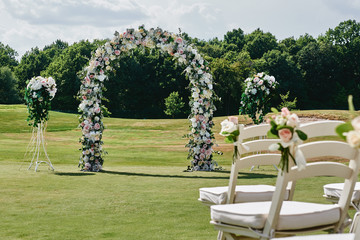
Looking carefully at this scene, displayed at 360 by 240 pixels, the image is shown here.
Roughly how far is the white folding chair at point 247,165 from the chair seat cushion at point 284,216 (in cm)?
55

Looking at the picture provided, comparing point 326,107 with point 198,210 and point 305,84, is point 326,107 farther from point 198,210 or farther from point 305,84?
point 198,210

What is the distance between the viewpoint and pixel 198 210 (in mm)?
7934

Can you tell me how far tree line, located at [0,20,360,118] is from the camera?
5953cm

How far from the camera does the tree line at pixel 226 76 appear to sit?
59531 mm

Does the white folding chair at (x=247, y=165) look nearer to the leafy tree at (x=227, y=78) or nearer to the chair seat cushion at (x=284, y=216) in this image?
the chair seat cushion at (x=284, y=216)

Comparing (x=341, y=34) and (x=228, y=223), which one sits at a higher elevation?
(x=341, y=34)

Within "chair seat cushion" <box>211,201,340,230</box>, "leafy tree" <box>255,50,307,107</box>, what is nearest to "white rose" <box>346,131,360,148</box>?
"chair seat cushion" <box>211,201,340,230</box>

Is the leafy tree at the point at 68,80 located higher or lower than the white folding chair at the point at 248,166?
higher

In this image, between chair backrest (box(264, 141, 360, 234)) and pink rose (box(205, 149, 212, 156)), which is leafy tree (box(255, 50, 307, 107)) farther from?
chair backrest (box(264, 141, 360, 234))

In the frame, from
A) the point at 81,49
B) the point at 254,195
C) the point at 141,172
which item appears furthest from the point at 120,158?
the point at 81,49

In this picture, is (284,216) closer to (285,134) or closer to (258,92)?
(285,134)

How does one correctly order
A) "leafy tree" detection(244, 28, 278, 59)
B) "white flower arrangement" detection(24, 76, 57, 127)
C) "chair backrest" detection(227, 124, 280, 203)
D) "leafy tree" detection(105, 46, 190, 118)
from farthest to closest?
1. "leafy tree" detection(244, 28, 278, 59)
2. "leafy tree" detection(105, 46, 190, 118)
3. "white flower arrangement" detection(24, 76, 57, 127)
4. "chair backrest" detection(227, 124, 280, 203)

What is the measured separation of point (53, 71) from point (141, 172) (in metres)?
56.1

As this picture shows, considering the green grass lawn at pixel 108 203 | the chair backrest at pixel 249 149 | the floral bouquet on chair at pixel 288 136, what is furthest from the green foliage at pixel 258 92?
the floral bouquet on chair at pixel 288 136
